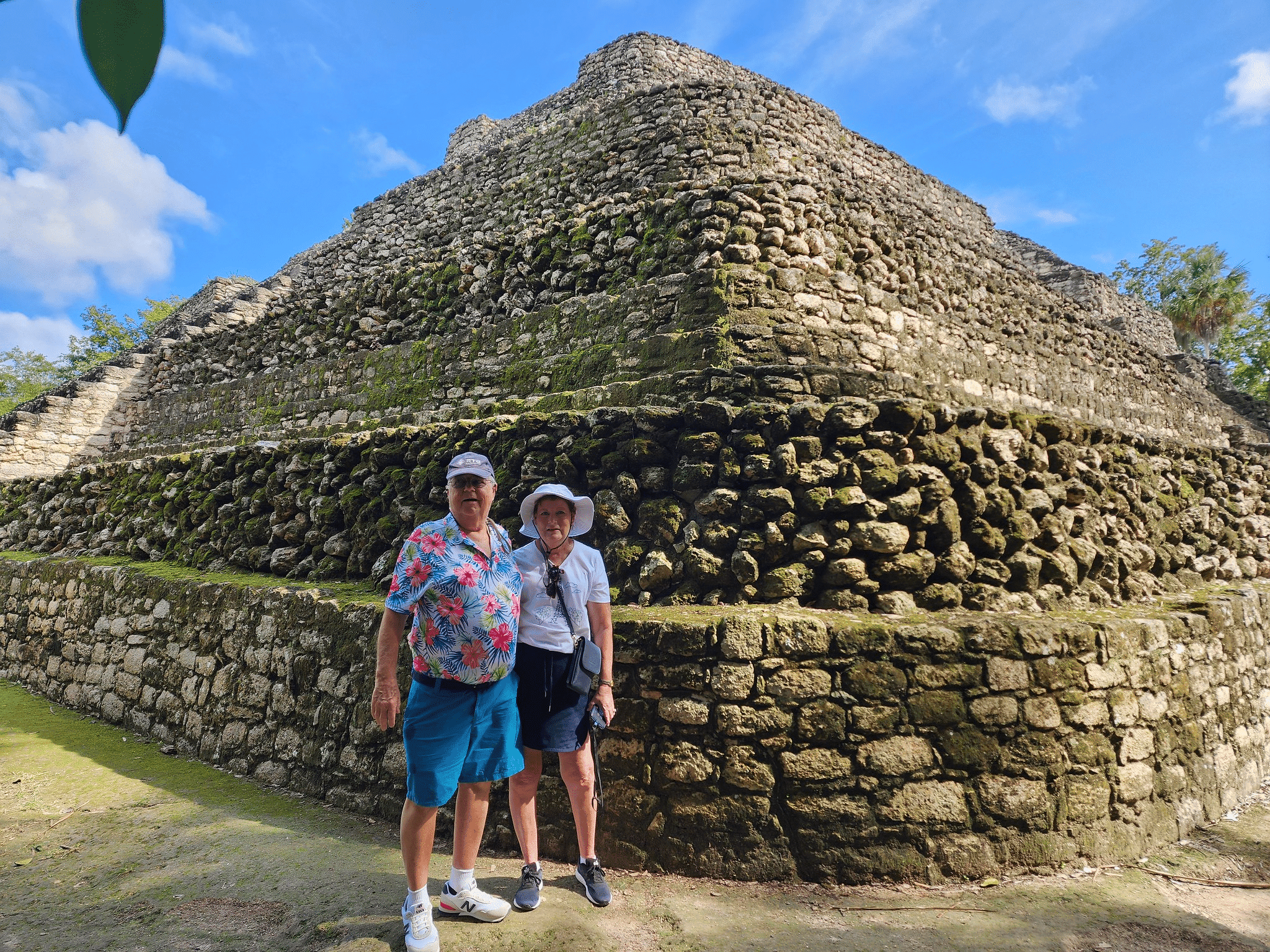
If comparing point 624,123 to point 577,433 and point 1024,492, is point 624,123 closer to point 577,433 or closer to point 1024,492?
point 577,433

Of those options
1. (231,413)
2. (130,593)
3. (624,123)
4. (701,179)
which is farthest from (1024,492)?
(231,413)

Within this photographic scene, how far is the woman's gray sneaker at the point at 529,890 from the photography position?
2812 millimetres

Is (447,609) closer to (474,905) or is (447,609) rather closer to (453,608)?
(453,608)

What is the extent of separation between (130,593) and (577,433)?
4.39 metres

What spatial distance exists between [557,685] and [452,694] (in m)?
0.48

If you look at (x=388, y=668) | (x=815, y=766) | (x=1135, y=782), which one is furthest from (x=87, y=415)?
(x=1135, y=782)

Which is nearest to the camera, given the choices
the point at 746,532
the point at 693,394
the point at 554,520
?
the point at 554,520

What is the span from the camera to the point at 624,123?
304 inches

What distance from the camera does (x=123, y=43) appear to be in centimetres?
59

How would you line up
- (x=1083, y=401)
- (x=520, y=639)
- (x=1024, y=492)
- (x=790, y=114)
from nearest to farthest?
(x=520, y=639), (x=1024, y=492), (x=1083, y=401), (x=790, y=114)

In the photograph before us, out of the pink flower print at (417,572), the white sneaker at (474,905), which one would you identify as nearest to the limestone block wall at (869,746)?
the white sneaker at (474,905)

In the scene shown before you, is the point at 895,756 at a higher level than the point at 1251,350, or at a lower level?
lower

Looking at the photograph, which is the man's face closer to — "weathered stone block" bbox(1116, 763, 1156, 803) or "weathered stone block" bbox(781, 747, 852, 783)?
"weathered stone block" bbox(781, 747, 852, 783)

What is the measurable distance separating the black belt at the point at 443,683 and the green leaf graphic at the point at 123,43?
2368 millimetres
